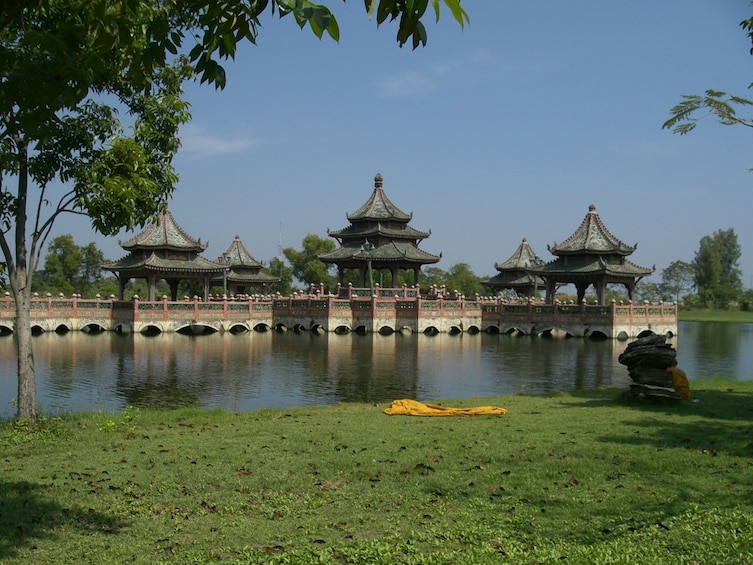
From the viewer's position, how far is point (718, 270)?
303 ft

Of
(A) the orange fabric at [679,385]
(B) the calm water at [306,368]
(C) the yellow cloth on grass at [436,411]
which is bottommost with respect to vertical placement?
(B) the calm water at [306,368]

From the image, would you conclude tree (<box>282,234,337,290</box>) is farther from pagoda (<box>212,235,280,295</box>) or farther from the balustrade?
the balustrade

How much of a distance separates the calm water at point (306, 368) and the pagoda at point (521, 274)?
22502 mm

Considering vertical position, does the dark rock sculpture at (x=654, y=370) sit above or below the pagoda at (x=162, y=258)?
below

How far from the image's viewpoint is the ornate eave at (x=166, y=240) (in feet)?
160

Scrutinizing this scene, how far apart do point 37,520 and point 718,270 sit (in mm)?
98672

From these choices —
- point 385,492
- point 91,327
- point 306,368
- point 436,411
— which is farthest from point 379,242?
point 385,492

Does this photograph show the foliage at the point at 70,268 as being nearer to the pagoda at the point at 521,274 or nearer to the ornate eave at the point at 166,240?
the ornate eave at the point at 166,240

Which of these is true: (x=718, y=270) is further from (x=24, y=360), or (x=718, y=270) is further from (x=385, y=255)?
(x=24, y=360)

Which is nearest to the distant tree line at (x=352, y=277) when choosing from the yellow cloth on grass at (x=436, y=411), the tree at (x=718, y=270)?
the tree at (x=718, y=270)

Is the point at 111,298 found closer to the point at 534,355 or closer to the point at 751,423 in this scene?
the point at 534,355

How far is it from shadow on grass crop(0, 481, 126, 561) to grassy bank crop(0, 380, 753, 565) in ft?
0.08

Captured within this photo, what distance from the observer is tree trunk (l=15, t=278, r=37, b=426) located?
11.4m

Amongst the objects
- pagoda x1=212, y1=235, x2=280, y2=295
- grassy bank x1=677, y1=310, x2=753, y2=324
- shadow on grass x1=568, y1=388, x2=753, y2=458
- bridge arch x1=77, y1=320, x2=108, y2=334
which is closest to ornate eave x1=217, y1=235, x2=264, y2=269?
pagoda x1=212, y1=235, x2=280, y2=295
